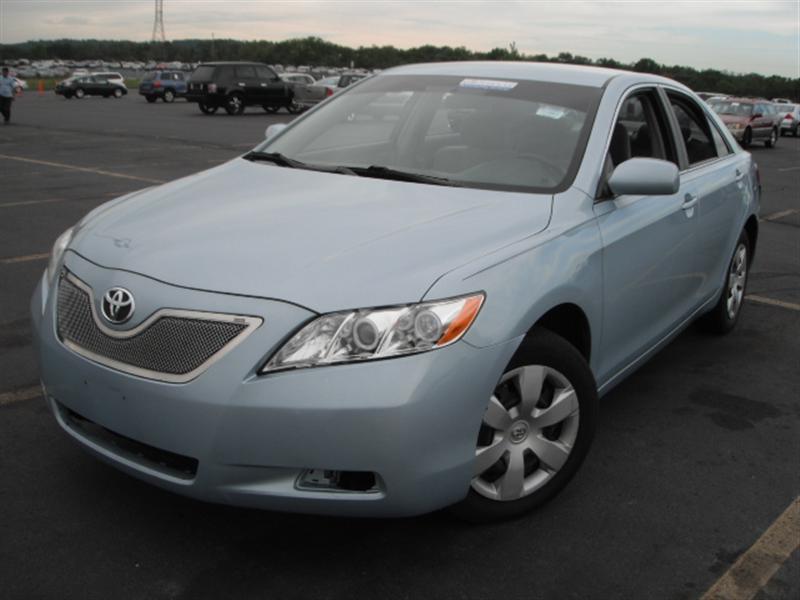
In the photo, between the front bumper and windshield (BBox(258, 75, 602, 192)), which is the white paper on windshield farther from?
the front bumper

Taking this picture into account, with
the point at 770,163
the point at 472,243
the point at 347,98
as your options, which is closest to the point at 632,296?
the point at 472,243

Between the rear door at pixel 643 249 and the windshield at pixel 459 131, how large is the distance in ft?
0.74

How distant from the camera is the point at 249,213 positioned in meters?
3.29

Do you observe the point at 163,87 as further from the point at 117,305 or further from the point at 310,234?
the point at 117,305

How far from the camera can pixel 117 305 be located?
9.05 ft

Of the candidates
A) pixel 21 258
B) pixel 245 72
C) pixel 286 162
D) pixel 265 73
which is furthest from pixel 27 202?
pixel 265 73

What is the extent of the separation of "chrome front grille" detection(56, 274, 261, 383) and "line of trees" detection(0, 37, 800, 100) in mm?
30727

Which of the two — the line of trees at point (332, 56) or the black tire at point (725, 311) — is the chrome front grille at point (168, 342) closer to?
the black tire at point (725, 311)

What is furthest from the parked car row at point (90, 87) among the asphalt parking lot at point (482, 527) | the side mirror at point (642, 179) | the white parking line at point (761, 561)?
the white parking line at point (761, 561)

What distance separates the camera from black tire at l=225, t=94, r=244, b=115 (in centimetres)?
3244

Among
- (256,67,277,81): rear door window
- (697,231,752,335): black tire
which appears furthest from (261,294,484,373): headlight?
(256,67,277,81): rear door window

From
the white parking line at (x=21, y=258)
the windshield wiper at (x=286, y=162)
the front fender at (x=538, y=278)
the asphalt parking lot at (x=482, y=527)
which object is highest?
the windshield wiper at (x=286, y=162)

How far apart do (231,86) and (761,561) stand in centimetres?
3162

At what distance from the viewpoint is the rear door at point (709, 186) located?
4578mm
